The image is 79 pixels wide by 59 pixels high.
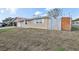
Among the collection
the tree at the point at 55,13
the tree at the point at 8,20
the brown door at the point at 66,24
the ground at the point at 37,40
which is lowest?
the ground at the point at 37,40

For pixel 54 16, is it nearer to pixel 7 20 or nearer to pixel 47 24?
pixel 47 24

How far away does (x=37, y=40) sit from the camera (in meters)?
2.93

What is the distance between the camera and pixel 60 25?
296 cm

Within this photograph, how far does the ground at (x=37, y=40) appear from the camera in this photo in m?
2.91

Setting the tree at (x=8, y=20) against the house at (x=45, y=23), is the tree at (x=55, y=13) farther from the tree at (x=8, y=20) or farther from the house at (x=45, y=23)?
the tree at (x=8, y=20)

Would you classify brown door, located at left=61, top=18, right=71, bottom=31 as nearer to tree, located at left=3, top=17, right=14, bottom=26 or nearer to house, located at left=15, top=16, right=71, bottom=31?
house, located at left=15, top=16, right=71, bottom=31

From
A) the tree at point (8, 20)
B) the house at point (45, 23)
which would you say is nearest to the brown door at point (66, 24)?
the house at point (45, 23)

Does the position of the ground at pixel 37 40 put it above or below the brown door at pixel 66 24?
below

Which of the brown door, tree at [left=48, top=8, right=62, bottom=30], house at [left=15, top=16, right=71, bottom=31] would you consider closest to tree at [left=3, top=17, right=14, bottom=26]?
house at [left=15, top=16, right=71, bottom=31]

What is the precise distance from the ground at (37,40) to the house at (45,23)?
0.05m

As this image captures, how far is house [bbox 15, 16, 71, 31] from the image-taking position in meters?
2.94

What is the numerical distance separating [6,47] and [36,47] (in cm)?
37
